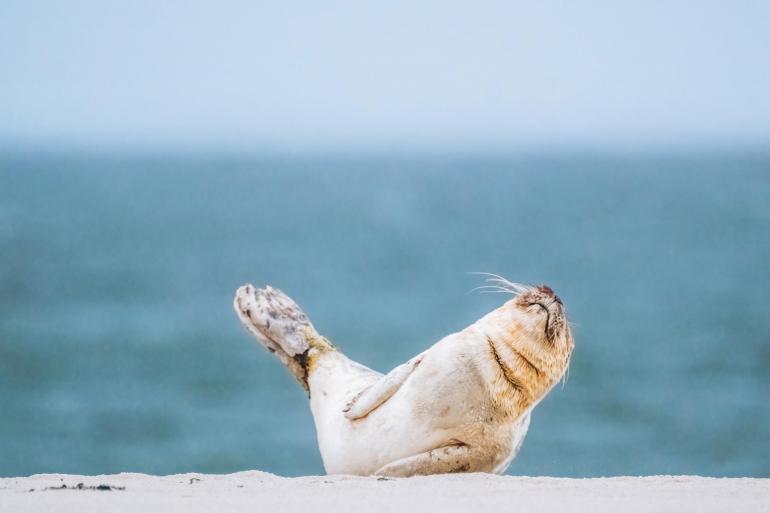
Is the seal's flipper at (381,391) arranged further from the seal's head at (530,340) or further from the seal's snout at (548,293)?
the seal's snout at (548,293)

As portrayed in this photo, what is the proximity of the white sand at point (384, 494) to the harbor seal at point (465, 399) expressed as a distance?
11.2 inches

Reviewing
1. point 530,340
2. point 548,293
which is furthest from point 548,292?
point 530,340

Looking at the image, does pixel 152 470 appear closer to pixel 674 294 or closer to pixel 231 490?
pixel 231 490

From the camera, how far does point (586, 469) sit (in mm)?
22312

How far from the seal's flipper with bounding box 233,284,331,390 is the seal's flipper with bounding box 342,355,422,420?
78cm

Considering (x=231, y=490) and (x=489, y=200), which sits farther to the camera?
(x=489, y=200)

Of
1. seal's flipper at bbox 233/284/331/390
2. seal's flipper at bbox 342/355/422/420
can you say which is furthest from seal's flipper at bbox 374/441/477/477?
seal's flipper at bbox 233/284/331/390

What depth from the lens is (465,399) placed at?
231 inches

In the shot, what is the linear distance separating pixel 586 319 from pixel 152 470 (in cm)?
2021

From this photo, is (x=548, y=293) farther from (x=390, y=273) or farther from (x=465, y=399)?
(x=390, y=273)

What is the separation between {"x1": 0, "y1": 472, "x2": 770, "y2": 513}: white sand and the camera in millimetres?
4629

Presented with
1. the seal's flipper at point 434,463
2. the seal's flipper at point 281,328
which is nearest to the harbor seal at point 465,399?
the seal's flipper at point 434,463

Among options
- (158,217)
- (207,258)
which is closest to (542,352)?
(207,258)

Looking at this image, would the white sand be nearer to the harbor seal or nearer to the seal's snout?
the harbor seal
